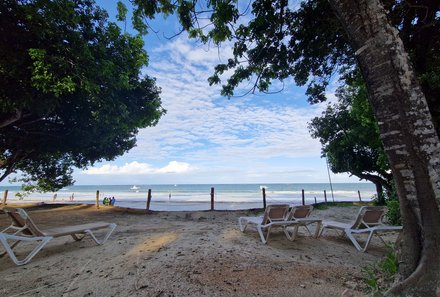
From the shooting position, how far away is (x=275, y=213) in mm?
5594

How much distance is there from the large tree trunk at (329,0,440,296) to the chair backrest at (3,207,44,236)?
18.6 ft

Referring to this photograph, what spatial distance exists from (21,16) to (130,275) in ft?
27.5

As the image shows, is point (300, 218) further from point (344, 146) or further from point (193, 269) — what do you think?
point (344, 146)

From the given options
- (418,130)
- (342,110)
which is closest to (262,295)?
(418,130)

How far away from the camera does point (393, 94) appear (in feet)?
6.71

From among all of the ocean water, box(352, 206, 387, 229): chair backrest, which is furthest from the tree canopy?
the ocean water

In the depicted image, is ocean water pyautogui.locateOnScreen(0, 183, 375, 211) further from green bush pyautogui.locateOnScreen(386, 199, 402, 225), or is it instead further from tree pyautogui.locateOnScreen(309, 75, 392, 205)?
green bush pyautogui.locateOnScreen(386, 199, 402, 225)

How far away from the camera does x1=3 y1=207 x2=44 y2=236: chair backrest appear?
14.5ft

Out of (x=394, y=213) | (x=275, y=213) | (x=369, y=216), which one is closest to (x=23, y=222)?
(x=275, y=213)

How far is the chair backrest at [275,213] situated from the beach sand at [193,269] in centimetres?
48

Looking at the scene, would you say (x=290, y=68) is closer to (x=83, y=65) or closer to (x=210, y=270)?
(x=210, y=270)

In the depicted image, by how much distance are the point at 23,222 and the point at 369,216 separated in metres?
7.39

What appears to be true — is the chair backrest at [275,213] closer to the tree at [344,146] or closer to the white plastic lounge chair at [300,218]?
the white plastic lounge chair at [300,218]

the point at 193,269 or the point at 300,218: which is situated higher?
the point at 300,218
